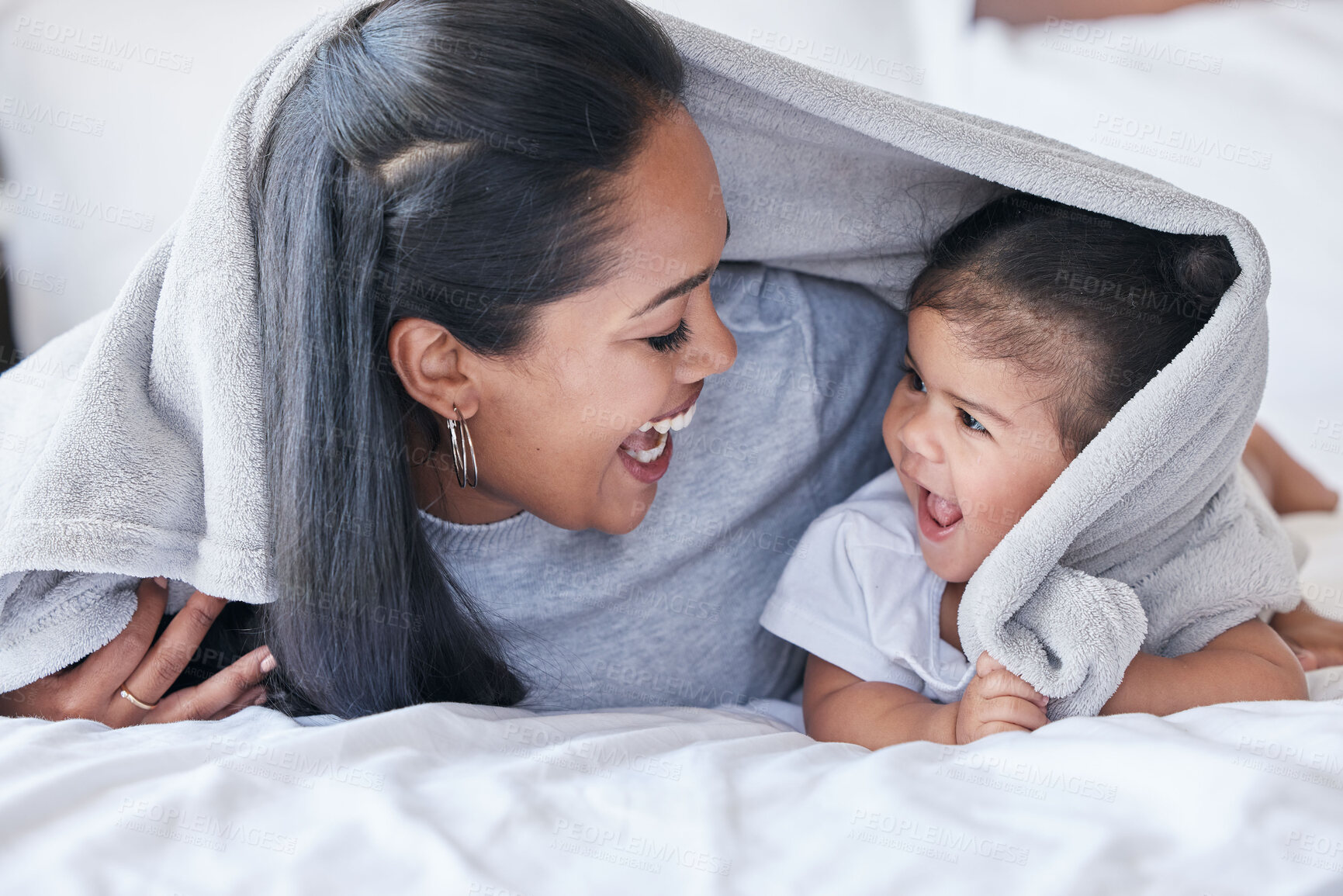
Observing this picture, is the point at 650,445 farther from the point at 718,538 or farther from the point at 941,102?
the point at 941,102

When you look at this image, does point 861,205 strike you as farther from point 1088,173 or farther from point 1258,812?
point 1258,812

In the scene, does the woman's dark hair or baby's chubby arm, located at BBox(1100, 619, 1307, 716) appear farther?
baby's chubby arm, located at BBox(1100, 619, 1307, 716)

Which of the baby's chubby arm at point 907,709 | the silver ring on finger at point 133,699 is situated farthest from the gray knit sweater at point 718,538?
the silver ring on finger at point 133,699

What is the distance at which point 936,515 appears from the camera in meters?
1.11

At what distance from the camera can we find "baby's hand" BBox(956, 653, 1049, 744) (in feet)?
3.06

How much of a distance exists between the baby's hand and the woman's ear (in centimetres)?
58

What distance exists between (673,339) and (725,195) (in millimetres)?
255

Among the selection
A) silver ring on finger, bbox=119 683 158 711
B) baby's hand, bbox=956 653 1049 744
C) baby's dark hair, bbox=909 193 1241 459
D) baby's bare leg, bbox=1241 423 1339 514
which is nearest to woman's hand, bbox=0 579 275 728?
silver ring on finger, bbox=119 683 158 711

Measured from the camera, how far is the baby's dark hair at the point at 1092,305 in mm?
964

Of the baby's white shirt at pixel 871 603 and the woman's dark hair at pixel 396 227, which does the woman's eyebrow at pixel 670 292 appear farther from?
the baby's white shirt at pixel 871 603

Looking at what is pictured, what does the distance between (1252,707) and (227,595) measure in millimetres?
935

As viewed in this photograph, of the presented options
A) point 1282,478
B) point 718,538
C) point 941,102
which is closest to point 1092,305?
point 718,538

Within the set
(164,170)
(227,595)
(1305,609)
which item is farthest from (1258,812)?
(164,170)

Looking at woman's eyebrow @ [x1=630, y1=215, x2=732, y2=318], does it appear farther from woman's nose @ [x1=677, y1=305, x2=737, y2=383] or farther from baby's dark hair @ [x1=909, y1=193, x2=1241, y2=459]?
baby's dark hair @ [x1=909, y1=193, x2=1241, y2=459]
